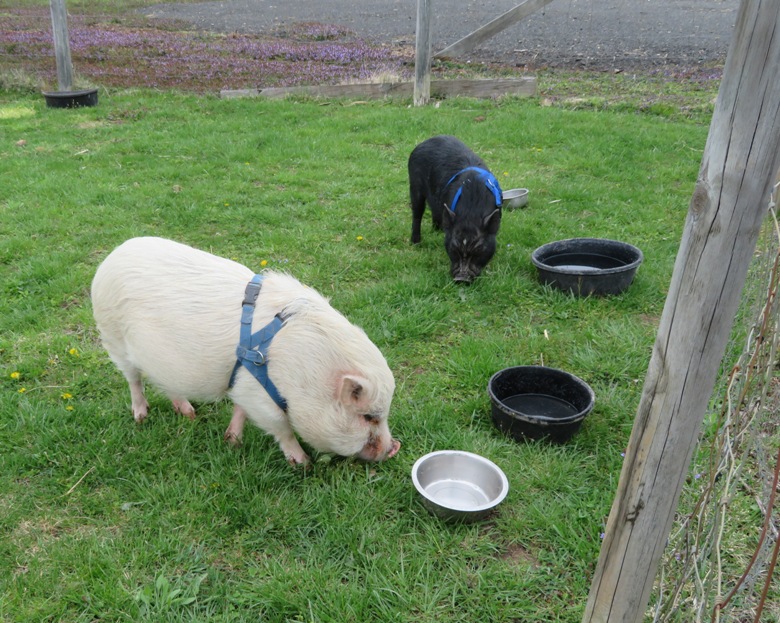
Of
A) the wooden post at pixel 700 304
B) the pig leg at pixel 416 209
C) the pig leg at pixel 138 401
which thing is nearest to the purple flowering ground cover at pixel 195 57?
the pig leg at pixel 416 209

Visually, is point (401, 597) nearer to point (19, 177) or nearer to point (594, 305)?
point (594, 305)

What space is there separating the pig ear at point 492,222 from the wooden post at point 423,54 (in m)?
6.35

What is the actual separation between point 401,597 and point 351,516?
0.51 meters

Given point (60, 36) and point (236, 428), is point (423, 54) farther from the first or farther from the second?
point (236, 428)

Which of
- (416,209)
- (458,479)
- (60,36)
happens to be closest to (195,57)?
(60,36)

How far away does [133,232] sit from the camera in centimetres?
607

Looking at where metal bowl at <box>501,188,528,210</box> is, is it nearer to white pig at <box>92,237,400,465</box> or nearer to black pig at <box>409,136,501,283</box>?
black pig at <box>409,136,501,283</box>

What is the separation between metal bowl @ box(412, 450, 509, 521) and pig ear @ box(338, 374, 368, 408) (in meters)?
0.52

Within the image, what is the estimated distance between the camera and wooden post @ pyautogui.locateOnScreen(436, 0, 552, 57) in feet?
36.3

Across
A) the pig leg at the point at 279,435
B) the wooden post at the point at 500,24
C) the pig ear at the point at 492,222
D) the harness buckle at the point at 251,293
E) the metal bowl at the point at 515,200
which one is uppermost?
the wooden post at the point at 500,24

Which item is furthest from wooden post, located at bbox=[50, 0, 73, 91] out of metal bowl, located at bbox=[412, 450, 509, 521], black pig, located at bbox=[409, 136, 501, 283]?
metal bowl, located at bbox=[412, 450, 509, 521]

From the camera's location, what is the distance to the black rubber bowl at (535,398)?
3465 millimetres

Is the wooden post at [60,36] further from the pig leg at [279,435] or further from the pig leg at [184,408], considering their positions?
the pig leg at [279,435]

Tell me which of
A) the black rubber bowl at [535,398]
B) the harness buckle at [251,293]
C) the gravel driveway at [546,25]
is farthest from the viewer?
the gravel driveway at [546,25]
